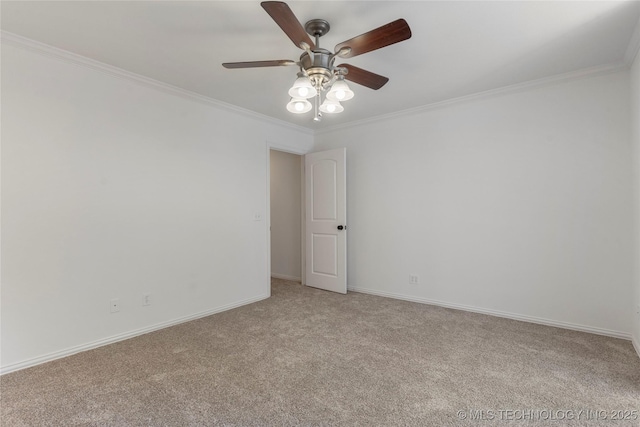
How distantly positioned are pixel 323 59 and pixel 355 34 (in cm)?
47

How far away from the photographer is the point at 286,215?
5328 millimetres

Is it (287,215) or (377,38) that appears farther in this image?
(287,215)

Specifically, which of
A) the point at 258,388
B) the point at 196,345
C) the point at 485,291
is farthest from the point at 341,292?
the point at 258,388

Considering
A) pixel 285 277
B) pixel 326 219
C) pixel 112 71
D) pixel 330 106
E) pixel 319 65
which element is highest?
pixel 112 71

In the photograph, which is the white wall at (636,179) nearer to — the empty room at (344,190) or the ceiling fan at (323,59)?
the empty room at (344,190)

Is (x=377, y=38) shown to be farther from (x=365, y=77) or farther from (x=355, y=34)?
(x=355, y=34)

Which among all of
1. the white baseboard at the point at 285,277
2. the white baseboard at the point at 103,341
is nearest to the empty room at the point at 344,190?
the white baseboard at the point at 103,341

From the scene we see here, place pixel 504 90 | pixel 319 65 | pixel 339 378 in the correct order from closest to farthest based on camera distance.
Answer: pixel 319 65, pixel 339 378, pixel 504 90

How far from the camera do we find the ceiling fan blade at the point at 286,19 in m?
1.44

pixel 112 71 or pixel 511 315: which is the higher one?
pixel 112 71

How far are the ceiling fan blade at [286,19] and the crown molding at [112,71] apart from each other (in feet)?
6.15

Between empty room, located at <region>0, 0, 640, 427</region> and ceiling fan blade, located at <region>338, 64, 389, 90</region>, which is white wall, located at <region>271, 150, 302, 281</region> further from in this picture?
ceiling fan blade, located at <region>338, 64, 389, 90</region>

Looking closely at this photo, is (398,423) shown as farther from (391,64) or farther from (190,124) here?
(190,124)

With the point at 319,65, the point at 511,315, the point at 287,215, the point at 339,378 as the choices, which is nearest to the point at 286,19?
the point at 319,65
